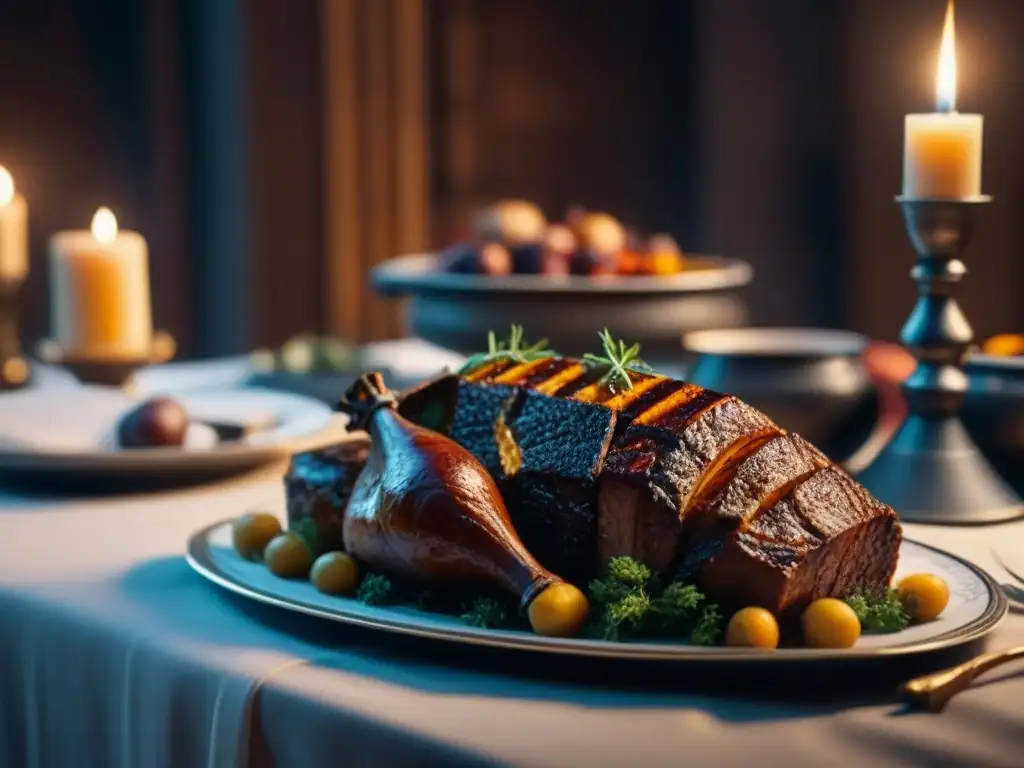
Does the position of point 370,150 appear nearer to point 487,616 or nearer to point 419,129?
point 419,129

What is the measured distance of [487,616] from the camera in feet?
2.79

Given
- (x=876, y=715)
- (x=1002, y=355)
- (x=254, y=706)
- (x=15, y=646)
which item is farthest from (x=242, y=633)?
(x=1002, y=355)

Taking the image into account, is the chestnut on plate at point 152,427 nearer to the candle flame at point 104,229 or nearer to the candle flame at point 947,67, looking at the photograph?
the candle flame at point 104,229

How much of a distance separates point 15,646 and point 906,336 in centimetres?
78

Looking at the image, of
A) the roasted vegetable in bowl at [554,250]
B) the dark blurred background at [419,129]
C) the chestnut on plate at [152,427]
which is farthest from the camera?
the dark blurred background at [419,129]

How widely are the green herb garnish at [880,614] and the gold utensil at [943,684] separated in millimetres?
54

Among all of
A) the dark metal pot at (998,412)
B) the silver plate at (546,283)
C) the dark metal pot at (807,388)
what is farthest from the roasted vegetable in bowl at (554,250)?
the dark metal pot at (998,412)

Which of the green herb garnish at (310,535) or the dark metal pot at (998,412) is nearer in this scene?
the green herb garnish at (310,535)

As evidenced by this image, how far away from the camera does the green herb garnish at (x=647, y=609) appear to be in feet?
2.64

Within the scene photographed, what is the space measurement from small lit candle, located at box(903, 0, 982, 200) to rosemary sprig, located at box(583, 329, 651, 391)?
0.36 m

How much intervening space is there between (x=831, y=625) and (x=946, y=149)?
21.5 inches

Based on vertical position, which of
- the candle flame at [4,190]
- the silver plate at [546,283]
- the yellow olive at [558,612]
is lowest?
the yellow olive at [558,612]

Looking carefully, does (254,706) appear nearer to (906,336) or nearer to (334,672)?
(334,672)

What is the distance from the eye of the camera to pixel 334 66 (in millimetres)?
3811
